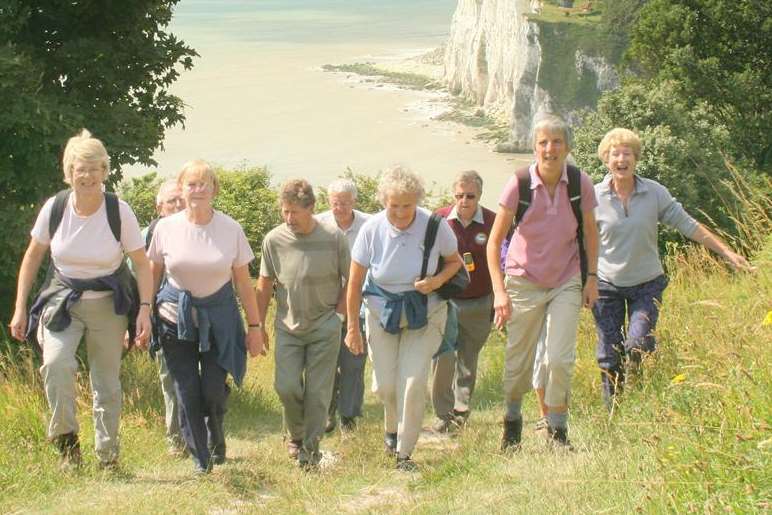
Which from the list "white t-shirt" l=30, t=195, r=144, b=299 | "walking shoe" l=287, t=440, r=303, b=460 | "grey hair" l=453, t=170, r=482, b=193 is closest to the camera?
"white t-shirt" l=30, t=195, r=144, b=299

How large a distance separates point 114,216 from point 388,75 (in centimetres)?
11668

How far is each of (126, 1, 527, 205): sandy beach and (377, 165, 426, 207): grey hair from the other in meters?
46.8

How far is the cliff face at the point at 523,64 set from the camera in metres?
Answer: 78.7

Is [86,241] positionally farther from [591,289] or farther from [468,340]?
[468,340]

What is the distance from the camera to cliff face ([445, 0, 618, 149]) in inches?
3098

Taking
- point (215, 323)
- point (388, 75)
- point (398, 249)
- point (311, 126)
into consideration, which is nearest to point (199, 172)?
point (215, 323)

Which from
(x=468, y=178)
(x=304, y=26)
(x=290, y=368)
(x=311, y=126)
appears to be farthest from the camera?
(x=304, y=26)

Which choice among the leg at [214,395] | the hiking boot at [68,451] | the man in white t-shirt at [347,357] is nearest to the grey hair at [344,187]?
the man in white t-shirt at [347,357]

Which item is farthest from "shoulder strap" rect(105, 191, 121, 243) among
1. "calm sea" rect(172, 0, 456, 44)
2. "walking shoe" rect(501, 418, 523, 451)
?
"calm sea" rect(172, 0, 456, 44)

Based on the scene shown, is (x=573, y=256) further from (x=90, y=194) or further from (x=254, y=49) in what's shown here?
(x=254, y=49)

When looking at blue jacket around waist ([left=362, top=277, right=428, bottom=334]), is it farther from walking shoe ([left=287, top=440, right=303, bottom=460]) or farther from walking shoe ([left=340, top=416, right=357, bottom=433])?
walking shoe ([left=340, top=416, right=357, bottom=433])

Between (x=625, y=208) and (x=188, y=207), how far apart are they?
2.56m

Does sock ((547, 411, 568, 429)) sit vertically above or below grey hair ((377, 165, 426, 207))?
below

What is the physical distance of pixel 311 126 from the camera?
92.8 meters
